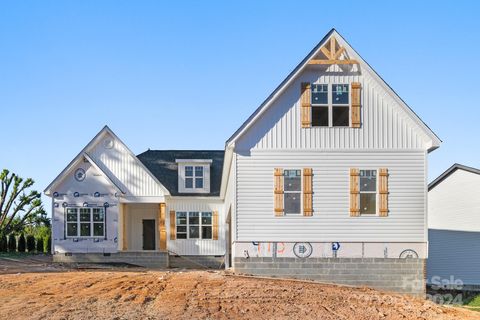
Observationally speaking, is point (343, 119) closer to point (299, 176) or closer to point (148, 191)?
point (299, 176)

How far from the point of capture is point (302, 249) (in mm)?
20891

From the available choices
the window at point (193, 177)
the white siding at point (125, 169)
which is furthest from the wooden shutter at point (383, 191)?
the window at point (193, 177)

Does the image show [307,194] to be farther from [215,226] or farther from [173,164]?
[173,164]

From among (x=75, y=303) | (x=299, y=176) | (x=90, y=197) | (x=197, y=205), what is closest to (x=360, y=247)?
(x=299, y=176)

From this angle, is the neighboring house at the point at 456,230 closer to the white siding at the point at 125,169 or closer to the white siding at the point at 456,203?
the white siding at the point at 456,203

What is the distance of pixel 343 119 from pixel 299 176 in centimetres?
258

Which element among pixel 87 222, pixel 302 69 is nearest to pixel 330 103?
pixel 302 69

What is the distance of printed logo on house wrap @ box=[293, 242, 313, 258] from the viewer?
20859mm

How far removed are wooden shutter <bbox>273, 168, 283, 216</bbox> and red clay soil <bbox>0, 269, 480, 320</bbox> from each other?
2.40 m

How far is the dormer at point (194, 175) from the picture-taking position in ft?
105

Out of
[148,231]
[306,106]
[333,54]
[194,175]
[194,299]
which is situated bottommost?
[194,299]

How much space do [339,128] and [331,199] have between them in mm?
2491

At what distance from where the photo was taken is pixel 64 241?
29.5 meters

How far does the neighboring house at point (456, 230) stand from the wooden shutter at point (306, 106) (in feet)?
38.6
